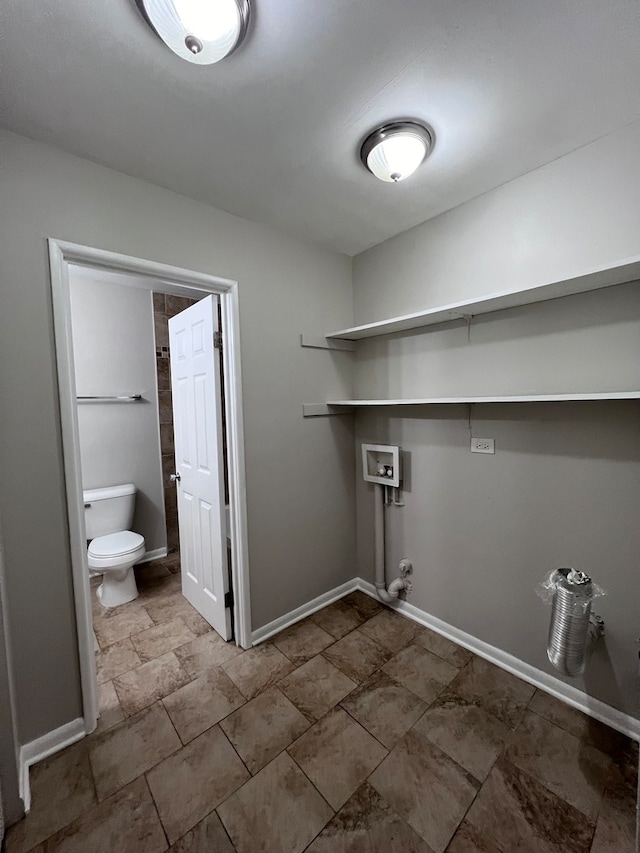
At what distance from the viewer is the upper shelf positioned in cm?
127

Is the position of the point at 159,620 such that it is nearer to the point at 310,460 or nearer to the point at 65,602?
the point at 65,602

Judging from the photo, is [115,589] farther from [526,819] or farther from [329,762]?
[526,819]

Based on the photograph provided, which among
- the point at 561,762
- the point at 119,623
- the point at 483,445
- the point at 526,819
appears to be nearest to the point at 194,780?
the point at 526,819

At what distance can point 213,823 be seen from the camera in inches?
46.7

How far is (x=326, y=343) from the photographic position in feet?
7.64

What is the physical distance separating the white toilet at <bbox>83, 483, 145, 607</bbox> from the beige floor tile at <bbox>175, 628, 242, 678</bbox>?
77cm

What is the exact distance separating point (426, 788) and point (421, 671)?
0.57 metres

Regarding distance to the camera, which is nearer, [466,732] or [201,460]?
[466,732]

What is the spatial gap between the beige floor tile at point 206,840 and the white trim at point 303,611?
2.89 ft

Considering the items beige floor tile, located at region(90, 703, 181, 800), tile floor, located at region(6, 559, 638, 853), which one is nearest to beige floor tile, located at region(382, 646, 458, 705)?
tile floor, located at region(6, 559, 638, 853)

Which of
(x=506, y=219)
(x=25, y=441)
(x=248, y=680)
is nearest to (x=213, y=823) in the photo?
(x=248, y=680)

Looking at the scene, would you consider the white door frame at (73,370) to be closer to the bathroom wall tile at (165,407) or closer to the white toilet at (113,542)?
the white toilet at (113,542)

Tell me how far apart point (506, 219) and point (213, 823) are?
276cm

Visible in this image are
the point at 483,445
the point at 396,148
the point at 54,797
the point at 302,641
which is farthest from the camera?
the point at 302,641
